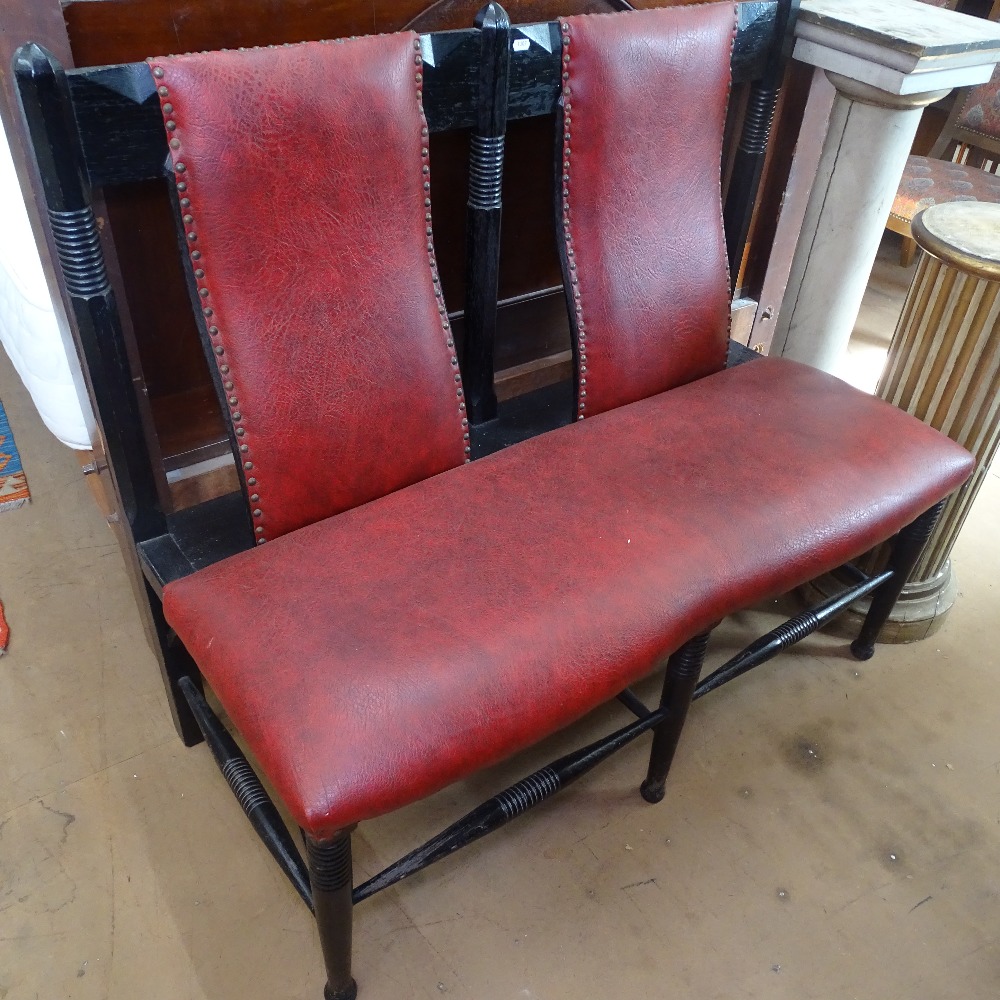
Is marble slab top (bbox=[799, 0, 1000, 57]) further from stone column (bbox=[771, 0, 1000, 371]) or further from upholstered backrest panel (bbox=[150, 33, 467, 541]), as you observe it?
upholstered backrest panel (bbox=[150, 33, 467, 541])

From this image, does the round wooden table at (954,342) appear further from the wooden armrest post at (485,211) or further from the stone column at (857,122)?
the wooden armrest post at (485,211)

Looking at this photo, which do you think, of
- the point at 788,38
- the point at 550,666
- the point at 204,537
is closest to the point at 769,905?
the point at 550,666

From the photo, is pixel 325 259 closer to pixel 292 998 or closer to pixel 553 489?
pixel 553 489

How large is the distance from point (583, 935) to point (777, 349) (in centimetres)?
132

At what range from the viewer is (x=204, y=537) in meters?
1.38

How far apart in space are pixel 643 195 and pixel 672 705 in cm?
86

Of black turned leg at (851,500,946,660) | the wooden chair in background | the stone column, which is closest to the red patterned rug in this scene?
the stone column

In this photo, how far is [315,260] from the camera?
1221 millimetres

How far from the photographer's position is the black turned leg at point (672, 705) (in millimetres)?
1379

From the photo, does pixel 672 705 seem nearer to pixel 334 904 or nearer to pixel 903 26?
pixel 334 904

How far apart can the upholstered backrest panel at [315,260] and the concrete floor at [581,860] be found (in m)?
0.62

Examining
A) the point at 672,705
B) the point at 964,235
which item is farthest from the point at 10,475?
the point at 964,235

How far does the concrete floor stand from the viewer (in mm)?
1361

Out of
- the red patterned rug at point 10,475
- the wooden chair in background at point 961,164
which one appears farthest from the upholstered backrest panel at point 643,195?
the red patterned rug at point 10,475
